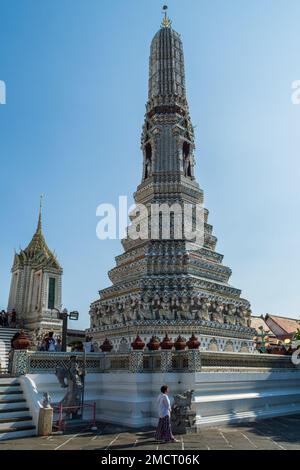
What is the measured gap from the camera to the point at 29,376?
11.2m

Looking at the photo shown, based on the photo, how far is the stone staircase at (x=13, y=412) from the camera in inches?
361

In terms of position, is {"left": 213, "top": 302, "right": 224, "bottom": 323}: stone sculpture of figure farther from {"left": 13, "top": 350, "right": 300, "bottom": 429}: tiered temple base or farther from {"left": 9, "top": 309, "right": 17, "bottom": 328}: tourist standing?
{"left": 9, "top": 309, "right": 17, "bottom": 328}: tourist standing

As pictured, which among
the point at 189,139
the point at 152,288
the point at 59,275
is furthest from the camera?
the point at 59,275

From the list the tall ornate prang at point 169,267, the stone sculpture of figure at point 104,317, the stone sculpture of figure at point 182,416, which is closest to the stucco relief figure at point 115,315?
the tall ornate prang at point 169,267

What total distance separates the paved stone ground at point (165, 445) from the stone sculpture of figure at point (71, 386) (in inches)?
36.5

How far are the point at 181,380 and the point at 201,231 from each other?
11.7m

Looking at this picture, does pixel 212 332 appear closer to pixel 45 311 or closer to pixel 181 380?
pixel 181 380

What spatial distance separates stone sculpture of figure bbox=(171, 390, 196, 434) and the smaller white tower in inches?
953

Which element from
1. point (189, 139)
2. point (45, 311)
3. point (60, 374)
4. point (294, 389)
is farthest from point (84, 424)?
point (45, 311)

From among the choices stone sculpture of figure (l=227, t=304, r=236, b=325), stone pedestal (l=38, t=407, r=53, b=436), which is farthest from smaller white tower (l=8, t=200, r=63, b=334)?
stone pedestal (l=38, t=407, r=53, b=436)

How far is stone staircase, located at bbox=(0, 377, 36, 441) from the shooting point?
9.18 m

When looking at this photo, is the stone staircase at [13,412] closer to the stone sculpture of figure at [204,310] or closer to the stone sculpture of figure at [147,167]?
the stone sculpture of figure at [204,310]

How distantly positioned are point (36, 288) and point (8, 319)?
3.48 meters

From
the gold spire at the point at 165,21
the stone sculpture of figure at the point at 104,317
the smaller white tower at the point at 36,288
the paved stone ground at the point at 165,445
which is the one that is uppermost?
the gold spire at the point at 165,21
